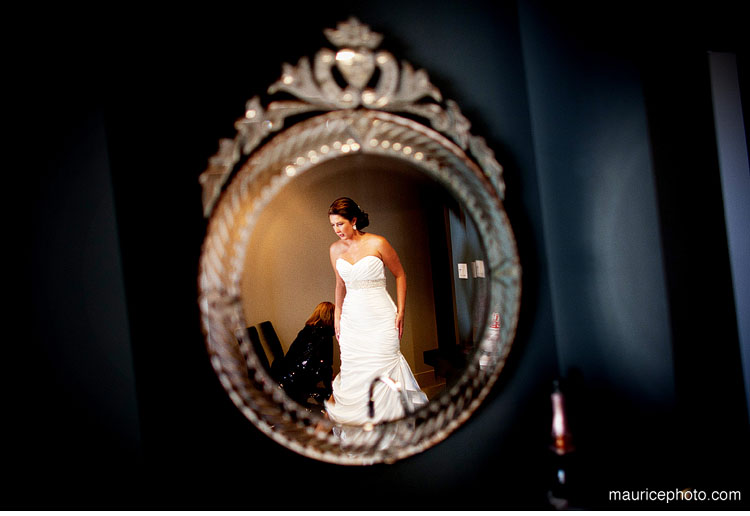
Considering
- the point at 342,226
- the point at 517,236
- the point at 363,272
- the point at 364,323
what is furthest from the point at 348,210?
the point at 517,236

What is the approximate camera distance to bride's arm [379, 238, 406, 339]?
2.95 feet

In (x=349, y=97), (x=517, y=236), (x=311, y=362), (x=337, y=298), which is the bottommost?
(x=311, y=362)

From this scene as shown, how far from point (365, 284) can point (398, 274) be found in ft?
0.27

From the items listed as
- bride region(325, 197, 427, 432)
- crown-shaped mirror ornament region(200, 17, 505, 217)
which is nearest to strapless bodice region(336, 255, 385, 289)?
bride region(325, 197, 427, 432)

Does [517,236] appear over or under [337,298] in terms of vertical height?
over

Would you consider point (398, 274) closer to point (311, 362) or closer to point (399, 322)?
point (399, 322)

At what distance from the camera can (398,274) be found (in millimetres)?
905

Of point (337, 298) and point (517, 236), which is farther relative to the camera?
point (517, 236)

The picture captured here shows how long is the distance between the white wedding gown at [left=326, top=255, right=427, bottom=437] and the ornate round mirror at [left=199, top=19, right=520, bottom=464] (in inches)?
0.8

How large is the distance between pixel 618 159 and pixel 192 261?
0.96m

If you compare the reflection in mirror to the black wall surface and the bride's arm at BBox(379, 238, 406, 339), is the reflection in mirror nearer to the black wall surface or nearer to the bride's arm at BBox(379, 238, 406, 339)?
the bride's arm at BBox(379, 238, 406, 339)

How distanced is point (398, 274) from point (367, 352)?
194 mm

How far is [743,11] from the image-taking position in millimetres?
933

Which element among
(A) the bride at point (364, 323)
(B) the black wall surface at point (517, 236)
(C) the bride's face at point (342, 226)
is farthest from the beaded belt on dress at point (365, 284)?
(B) the black wall surface at point (517, 236)
